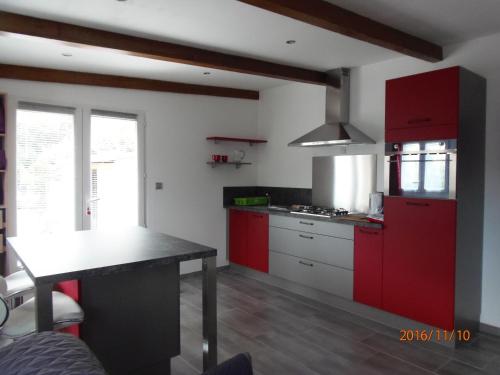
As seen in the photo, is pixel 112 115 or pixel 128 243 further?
pixel 112 115

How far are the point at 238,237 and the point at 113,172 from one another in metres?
1.75

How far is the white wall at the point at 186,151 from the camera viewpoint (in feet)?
14.4

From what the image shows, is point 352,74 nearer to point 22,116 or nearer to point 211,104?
point 211,104

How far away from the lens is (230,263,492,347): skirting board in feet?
10.3

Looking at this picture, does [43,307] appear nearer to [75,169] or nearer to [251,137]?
[75,169]

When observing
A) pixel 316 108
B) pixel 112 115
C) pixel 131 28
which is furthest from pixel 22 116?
pixel 316 108

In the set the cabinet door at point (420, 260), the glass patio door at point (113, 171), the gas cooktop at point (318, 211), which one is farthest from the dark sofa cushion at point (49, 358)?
the glass patio door at point (113, 171)

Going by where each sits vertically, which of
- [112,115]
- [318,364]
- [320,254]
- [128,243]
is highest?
[112,115]

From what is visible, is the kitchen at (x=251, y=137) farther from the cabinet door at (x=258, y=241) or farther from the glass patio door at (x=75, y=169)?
the cabinet door at (x=258, y=241)

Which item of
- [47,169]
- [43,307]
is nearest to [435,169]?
[43,307]

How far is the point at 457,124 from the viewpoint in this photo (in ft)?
9.22

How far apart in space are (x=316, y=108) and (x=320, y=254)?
1772 millimetres

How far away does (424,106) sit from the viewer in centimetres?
300

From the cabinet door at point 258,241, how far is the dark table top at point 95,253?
195 cm
